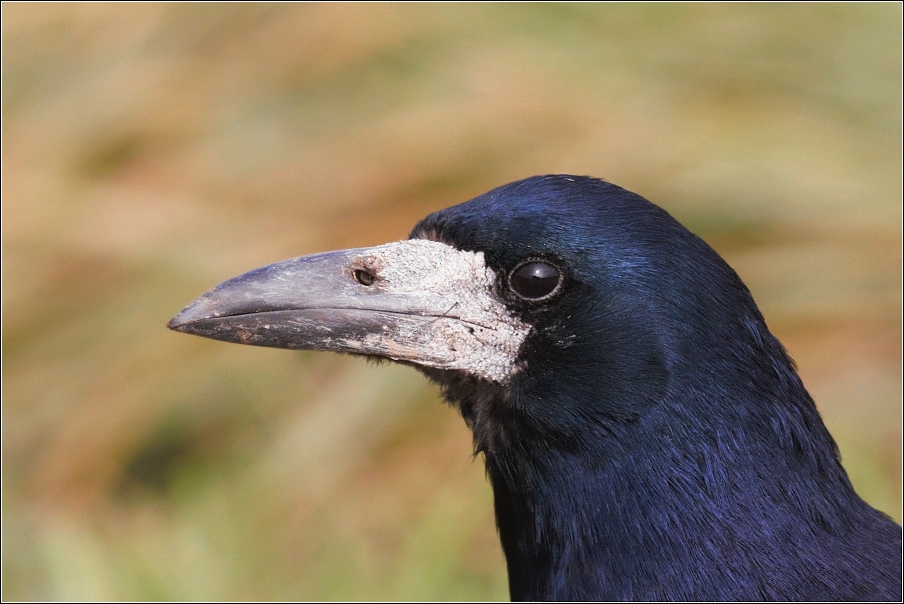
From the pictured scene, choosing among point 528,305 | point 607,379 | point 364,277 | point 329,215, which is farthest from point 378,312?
point 329,215

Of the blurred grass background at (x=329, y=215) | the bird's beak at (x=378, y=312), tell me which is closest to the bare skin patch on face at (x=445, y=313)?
the bird's beak at (x=378, y=312)

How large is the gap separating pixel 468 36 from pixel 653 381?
3.74m

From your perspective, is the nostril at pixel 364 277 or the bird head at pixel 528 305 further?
the nostril at pixel 364 277

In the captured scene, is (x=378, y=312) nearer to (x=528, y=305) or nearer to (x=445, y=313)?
(x=445, y=313)

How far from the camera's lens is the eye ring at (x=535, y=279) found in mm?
2359

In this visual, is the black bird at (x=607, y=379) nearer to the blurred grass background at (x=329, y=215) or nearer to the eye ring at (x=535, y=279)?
the eye ring at (x=535, y=279)

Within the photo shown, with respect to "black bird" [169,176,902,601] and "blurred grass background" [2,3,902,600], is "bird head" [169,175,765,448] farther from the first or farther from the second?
"blurred grass background" [2,3,902,600]

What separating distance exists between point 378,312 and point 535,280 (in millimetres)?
351

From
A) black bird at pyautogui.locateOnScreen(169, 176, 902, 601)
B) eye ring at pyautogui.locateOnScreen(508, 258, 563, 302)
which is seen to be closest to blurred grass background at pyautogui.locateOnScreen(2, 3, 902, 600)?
black bird at pyautogui.locateOnScreen(169, 176, 902, 601)

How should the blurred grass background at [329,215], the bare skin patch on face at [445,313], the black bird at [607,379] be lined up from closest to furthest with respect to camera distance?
the black bird at [607,379] < the bare skin patch on face at [445,313] < the blurred grass background at [329,215]

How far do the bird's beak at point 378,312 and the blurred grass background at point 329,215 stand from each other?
1841mm

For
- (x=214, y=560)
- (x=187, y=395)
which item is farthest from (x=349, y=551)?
(x=187, y=395)

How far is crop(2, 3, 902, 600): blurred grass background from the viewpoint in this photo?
4496 millimetres

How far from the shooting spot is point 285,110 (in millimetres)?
5598
